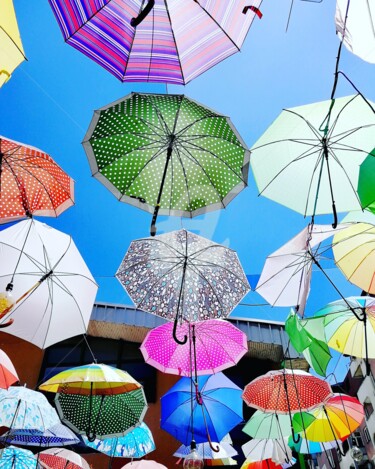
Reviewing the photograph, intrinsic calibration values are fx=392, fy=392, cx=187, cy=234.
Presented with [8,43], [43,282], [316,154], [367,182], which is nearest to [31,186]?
[43,282]

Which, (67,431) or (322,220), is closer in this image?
(322,220)

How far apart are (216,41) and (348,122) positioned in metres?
1.43

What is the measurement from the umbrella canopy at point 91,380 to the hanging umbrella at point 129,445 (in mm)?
1347

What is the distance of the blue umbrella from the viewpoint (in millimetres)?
6250

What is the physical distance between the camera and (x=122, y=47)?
11.0ft

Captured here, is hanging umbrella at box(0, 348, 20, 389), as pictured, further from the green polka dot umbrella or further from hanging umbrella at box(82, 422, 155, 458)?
the green polka dot umbrella

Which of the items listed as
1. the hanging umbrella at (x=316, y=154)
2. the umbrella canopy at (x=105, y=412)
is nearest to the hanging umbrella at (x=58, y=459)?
the umbrella canopy at (x=105, y=412)

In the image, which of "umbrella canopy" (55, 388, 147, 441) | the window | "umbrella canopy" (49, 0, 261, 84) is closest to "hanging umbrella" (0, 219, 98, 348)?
"umbrella canopy" (55, 388, 147, 441)

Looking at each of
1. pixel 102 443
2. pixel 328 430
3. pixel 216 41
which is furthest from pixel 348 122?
pixel 102 443

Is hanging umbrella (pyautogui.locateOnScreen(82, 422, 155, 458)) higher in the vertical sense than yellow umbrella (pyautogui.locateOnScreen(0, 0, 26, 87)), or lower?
lower

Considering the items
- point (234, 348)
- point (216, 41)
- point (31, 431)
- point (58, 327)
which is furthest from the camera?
point (31, 431)

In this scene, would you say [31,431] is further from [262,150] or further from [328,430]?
[262,150]

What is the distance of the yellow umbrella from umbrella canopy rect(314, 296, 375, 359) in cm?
418

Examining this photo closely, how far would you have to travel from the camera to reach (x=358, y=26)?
9.57 ft
